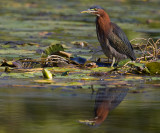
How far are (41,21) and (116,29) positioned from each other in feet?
25.0

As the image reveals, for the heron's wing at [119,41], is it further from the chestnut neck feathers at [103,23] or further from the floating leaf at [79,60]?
the floating leaf at [79,60]

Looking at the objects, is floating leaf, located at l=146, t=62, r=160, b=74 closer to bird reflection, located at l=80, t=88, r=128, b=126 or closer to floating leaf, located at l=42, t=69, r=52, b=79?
bird reflection, located at l=80, t=88, r=128, b=126

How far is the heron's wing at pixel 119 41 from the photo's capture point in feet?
22.7

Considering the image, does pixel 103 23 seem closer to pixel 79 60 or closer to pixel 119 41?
pixel 119 41

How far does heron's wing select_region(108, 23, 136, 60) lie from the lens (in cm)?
693

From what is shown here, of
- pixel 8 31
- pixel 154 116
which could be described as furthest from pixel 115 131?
pixel 8 31

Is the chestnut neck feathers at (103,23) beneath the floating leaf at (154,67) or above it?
above

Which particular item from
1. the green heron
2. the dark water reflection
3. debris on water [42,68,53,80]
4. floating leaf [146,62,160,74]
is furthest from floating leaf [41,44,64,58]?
the dark water reflection

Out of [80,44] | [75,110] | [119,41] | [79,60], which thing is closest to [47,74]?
[79,60]

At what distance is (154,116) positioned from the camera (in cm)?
397

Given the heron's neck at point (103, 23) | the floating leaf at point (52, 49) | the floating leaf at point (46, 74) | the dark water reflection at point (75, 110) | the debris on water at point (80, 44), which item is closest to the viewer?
the dark water reflection at point (75, 110)

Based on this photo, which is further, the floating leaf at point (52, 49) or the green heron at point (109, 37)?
the floating leaf at point (52, 49)

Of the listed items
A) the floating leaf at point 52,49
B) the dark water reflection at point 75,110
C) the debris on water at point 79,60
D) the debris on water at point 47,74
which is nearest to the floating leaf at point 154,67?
the dark water reflection at point 75,110

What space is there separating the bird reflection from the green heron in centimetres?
180
